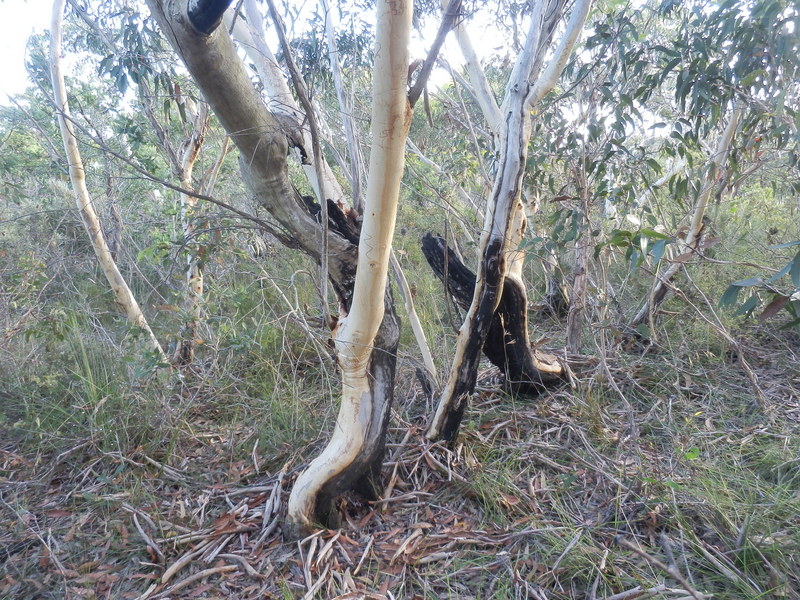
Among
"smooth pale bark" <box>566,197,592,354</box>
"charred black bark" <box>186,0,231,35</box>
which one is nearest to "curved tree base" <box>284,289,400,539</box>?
"charred black bark" <box>186,0,231,35</box>

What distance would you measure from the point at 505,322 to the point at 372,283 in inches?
57.1

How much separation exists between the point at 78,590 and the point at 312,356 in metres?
2.37

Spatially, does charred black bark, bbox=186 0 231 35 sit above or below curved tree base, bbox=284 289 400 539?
above

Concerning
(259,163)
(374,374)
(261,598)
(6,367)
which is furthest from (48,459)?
(259,163)

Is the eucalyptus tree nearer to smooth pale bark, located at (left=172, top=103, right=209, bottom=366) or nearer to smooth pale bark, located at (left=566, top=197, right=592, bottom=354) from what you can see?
smooth pale bark, located at (left=172, top=103, right=209, bottom=366)

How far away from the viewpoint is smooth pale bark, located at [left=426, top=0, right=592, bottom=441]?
9.45 feet

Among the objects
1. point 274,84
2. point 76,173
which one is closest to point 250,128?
point 274,84

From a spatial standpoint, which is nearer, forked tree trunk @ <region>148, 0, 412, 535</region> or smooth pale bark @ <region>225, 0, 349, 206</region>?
forked tree trunk @ <region>148, 0, 412, 535</region>

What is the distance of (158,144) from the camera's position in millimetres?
5031

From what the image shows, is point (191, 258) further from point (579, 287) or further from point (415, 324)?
point (579, 287)

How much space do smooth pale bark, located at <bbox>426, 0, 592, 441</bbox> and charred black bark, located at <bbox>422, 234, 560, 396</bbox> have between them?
0.37m

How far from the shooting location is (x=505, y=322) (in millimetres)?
3445

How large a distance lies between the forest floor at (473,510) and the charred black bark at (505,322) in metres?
0.19

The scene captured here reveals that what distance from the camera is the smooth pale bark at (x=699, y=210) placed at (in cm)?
396
